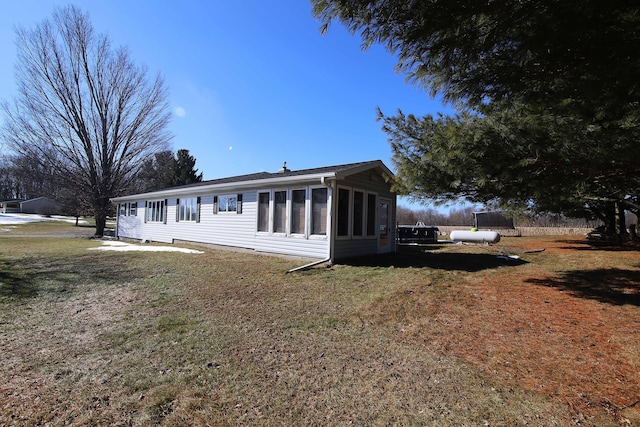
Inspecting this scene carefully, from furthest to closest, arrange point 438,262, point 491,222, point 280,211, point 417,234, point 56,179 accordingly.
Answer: point 491,222, point 56,179, point 417,234, point 280,211, point 438,262

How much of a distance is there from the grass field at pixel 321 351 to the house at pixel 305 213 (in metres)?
2.59

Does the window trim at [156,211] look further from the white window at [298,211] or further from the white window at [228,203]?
the white window at [298,211]

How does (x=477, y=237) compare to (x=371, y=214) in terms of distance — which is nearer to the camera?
(x=371, y=214)

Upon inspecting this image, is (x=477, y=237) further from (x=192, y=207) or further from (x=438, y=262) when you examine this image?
(x=192, y=207)

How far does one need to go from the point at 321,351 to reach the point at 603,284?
636 cm

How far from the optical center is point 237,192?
1183 cm

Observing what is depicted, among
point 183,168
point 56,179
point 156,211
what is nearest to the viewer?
point 156,211

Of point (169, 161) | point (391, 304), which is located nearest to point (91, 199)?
point (169, 161)

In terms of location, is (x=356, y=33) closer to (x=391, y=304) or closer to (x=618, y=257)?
(x=391, y=304)

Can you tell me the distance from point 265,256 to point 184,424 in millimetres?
8166

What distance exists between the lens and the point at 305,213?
31.4 feet

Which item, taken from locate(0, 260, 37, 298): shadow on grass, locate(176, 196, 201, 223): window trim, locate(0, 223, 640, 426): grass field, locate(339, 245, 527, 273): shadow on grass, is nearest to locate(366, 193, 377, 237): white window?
locate(339, 245, 527, 273): shadow on grass

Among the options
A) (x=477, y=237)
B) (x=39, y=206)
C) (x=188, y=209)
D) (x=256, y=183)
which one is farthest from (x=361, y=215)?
(x=39, y=206)

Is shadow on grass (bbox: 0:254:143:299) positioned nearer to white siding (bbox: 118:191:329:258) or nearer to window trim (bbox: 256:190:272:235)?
white siding (bbox: 118:191:329:258)
